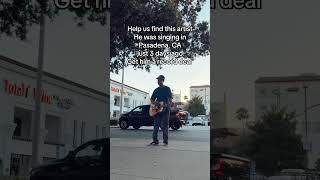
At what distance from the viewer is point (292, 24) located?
12.4ft

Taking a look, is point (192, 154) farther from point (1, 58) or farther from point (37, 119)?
point (1, 58)

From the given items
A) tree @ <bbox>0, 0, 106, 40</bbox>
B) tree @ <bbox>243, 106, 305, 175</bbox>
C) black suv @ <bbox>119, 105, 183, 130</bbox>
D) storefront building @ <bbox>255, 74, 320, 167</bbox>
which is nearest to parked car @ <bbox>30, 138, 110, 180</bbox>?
black suv @ <bbox>119, 105, 183, 130</bbox>

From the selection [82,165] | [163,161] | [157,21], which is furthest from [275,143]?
[82,165]

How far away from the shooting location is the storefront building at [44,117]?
12.4 ft

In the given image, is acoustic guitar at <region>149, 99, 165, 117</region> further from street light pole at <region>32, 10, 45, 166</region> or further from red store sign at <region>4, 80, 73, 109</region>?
street light pole at <region>32, 10, 45, 166</region>

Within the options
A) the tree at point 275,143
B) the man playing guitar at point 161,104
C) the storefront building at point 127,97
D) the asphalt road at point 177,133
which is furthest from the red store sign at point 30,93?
the tree at point 275,143

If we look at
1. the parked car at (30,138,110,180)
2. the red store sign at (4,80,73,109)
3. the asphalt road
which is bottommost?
the parked car at (30,138,110,180)

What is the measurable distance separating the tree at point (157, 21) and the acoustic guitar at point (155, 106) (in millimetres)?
281

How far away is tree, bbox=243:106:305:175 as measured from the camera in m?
3.71

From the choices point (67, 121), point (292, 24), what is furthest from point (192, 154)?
point (292, 24)

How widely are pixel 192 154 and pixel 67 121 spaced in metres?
1.03

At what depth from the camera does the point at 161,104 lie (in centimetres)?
378

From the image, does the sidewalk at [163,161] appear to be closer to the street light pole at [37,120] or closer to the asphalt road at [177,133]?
the asphalt road at [177,133]

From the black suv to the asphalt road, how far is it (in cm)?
4
